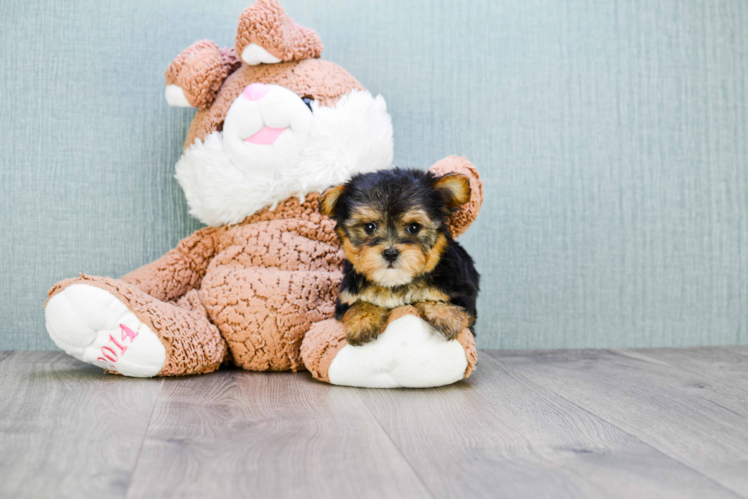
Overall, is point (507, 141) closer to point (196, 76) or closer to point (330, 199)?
point (330, 199)

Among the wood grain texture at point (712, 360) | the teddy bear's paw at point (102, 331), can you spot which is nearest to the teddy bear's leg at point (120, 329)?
the teddy bear's paw at point (102, 331)

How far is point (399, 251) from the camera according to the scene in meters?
1.49

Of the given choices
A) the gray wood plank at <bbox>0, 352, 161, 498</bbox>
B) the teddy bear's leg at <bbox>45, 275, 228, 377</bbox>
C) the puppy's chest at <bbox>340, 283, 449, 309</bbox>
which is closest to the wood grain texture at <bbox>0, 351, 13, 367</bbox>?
the gray wood plank at <bbox>0, 352, 161, 498</bbox>

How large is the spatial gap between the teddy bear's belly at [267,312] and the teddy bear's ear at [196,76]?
647 millimetres

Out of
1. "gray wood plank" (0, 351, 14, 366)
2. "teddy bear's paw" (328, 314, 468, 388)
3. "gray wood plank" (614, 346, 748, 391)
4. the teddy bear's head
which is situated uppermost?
the teddy bear's head

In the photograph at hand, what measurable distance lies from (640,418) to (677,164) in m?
1.55

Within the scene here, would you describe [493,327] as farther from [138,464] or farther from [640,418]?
[138,464]

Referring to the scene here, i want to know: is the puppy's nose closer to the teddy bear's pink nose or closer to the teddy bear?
the teddy bear

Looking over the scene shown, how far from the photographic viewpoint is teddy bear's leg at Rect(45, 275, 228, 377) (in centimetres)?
166

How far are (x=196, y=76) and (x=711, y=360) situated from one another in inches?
86.4

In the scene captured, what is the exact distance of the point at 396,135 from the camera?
2471 mm

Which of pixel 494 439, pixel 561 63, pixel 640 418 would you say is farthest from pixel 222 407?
pixel 561 63

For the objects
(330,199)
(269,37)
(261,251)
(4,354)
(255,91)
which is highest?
(269,37)

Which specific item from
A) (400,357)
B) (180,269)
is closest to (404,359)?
(400,357)
